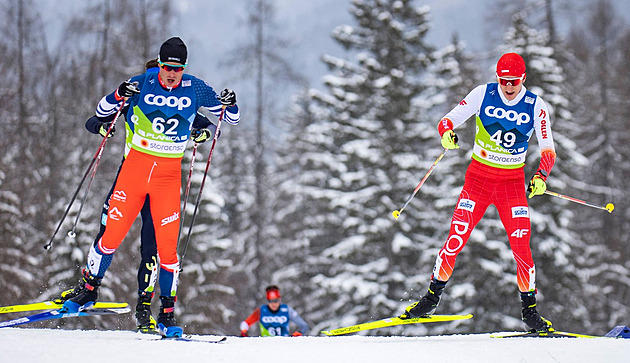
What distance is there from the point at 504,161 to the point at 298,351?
8.86ft

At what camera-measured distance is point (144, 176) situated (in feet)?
17.6

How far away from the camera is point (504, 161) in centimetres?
577

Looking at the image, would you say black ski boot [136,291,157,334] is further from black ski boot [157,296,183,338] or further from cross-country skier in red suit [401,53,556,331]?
cross-country skier in red suit [401,53,556,331]

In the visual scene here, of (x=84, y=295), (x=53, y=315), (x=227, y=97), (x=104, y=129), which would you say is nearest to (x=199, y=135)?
(x=227, y=97)

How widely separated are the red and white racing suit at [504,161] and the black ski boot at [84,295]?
11.1 feet

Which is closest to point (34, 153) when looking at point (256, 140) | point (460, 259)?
point (256, 140)

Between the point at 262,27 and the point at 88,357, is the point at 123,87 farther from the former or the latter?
the point at 262,27

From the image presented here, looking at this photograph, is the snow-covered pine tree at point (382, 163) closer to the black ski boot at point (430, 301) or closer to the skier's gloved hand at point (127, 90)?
the black ski boot at point (430, 301)

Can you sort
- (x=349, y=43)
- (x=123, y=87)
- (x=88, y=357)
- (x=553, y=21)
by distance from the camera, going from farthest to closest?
(x=553, y=21), (x=349, y=43), (x=123, y=87), (x=88, y=357)

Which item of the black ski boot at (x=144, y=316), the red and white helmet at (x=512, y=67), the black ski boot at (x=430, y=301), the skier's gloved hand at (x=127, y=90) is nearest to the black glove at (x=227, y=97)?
the skier's gloved hand at (x=127, y=90)

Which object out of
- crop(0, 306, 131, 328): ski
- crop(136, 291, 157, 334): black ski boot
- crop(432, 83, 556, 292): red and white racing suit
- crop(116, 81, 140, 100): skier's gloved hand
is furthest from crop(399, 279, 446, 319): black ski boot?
crop(116, 81, 140, 100): skier's gloved hand

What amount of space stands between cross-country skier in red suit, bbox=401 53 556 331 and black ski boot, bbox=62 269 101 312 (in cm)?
336

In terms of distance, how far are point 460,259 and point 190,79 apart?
14.1 m

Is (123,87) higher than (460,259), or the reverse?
(123,87)
